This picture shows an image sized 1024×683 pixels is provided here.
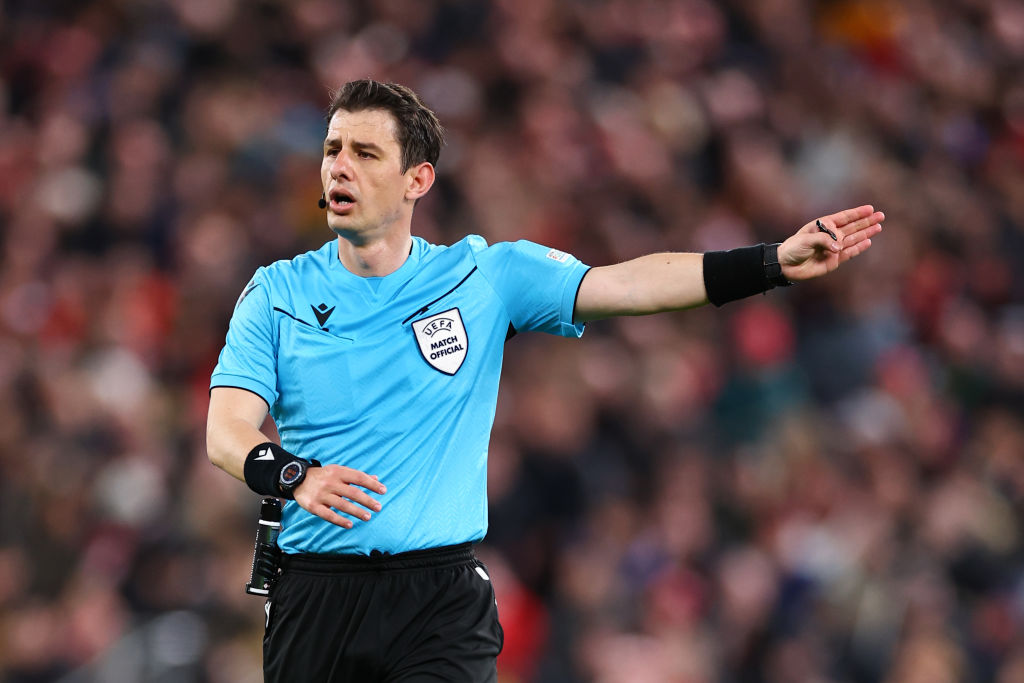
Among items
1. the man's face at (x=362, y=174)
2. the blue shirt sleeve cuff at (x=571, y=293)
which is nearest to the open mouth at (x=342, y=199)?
the man's face at (x=362, y=174)

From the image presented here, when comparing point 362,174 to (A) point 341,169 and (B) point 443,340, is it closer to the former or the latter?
(A) point 341,169

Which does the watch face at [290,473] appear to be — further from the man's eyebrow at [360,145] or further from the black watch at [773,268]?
the black watch at [773,268]

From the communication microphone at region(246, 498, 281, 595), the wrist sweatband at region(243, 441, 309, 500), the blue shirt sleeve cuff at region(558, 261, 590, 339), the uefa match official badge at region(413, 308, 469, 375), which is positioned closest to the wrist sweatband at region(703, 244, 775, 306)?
the blue shirt sleeve cuff at region(558, 261, 590, 339)

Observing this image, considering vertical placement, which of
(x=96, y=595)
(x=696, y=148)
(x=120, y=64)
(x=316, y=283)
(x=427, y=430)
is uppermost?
(x=120, y=64)

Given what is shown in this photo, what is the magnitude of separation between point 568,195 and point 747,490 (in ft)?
9.56

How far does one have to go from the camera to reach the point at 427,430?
5051 millimetres

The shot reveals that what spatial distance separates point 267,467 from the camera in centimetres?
457

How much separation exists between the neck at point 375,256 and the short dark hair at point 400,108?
0.26m

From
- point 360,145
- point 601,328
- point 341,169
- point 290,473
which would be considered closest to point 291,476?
point 290,473

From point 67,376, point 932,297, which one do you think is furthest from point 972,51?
point 67,376

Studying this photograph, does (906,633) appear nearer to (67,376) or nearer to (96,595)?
(96,595)

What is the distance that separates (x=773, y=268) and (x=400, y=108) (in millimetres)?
1410

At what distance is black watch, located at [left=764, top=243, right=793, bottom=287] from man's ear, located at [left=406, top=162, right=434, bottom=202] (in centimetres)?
121

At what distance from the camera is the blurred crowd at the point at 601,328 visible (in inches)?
373
